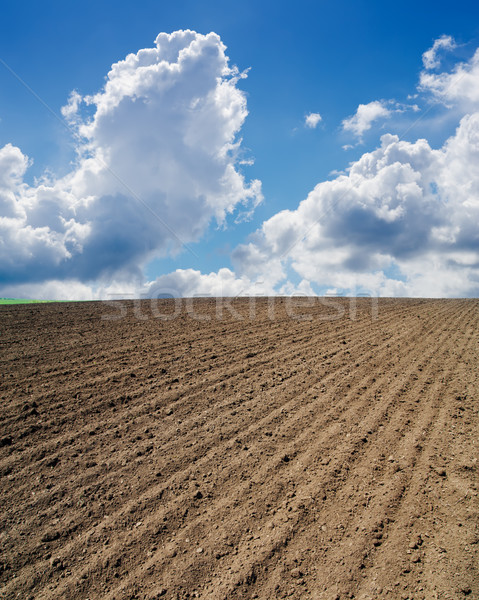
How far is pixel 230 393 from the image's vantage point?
23.3 ft

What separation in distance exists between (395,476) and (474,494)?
85cm

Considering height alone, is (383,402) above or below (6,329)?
below

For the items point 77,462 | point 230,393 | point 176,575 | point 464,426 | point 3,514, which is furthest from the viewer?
point 230,393

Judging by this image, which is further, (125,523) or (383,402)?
(383,402)

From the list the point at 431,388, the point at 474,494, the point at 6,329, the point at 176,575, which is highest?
the point at 6,329

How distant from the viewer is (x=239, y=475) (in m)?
4.65

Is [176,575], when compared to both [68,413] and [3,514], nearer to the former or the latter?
[3,514]

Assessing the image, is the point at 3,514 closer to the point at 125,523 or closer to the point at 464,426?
the point at 125,523

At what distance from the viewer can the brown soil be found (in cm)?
334

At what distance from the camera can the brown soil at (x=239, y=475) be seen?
3.34m

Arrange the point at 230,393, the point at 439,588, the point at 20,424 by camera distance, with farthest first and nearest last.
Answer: the point at 230,393, the point at 20,424, the point at 439,588

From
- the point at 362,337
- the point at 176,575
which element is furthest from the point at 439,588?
the point at 362,337

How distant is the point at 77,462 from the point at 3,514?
1.02m

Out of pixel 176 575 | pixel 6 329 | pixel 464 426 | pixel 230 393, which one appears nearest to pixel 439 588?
pixel 176 575
